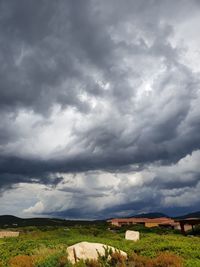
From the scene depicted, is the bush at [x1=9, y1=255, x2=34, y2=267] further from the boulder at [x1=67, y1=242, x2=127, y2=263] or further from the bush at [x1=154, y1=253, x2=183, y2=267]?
the bush at [x1=154, y1=253, x2=183, y2=267]

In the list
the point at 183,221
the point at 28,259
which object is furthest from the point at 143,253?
the point at 183,221

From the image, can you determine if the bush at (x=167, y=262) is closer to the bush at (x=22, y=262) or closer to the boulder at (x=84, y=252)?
the boulder at (x=84, y=252)

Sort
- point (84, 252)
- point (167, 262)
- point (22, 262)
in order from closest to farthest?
point (167, 262) < point (84, 252) < point (22, 262)

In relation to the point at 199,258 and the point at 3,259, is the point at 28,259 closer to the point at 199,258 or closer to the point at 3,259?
the point at 3,259

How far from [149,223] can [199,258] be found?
93.1m

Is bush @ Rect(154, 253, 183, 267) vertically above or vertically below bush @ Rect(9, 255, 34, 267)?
below

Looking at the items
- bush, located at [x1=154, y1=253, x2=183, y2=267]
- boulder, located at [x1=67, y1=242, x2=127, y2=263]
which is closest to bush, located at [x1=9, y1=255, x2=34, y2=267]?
boulder, located at [x1=67, y1=242, x2=127, y2=263]

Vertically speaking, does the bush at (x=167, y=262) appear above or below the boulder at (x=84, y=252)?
below

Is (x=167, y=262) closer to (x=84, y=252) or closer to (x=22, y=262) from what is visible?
(x=84, y=252)

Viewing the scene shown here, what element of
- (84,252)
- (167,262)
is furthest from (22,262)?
(167,262)

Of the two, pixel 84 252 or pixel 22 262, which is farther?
pixel 22 262

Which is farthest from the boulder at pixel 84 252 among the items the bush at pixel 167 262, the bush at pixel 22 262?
the bush at pixel 167 262

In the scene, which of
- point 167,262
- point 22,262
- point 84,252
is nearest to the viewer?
point 167,262

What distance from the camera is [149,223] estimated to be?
11575 centimetres
